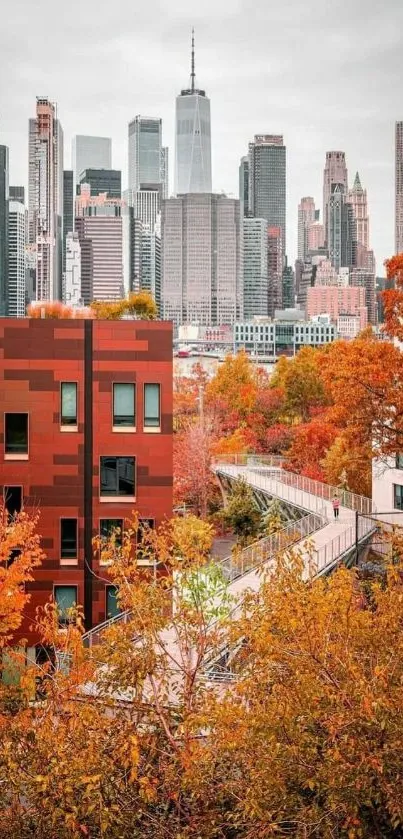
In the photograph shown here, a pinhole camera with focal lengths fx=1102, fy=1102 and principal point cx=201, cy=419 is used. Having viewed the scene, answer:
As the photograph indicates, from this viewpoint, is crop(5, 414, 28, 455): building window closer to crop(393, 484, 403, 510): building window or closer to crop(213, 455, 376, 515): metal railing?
crop(213, 455, 376, 515): metal railing

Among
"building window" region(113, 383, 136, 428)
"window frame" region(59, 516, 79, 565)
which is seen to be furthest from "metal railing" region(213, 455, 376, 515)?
"window frame" region(59, 516, 79, 565)

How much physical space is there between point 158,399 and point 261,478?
27588mm

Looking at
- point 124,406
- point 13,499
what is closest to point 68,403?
point 124,406

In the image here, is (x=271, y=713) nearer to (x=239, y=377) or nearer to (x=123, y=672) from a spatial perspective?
(x=123, y=672)

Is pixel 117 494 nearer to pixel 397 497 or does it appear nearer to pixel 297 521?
pixel 297 521

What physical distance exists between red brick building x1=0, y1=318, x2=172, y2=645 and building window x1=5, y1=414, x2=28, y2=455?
0.03m

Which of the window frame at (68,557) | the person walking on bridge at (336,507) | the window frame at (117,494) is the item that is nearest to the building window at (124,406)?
the window frame at (117,494)

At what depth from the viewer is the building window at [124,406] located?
31344mm

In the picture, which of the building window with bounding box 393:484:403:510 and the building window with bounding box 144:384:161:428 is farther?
the building window with bounding box 393:484:403:510

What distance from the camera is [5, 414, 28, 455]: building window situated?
31297 mm

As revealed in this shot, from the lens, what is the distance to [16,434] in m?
31.4

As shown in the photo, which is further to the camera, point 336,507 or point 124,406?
point 336,507

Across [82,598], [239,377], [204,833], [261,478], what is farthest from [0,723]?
[239,377]

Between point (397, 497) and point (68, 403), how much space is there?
20590 millimetres
